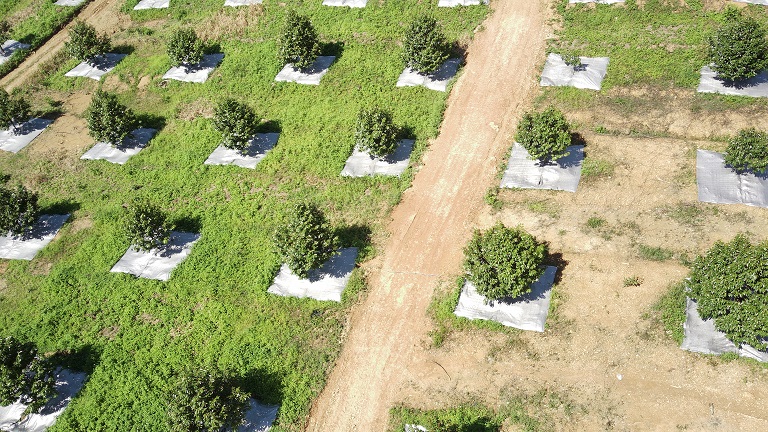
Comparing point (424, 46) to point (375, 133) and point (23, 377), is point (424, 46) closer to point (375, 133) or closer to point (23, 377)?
point (375, 133)

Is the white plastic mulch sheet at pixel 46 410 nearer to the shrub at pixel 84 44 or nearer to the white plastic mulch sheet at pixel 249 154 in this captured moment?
the white plastic mulch sheet at pixel 249 154

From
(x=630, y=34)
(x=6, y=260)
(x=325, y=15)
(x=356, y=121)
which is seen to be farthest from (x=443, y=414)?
(x=325, y=15)

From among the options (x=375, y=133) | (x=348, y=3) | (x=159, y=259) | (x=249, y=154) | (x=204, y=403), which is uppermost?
(x=348, y=3)

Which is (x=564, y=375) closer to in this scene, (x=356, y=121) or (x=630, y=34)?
(x=356, y=121)

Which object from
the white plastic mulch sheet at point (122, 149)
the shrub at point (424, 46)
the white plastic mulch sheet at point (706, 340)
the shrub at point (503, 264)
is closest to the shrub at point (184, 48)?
the white plastic mulch sheet at point (122, 149)

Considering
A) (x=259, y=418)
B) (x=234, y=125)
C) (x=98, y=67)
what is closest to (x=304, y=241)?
(x=259, y=418)

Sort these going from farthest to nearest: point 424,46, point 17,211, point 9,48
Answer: point 9,48
point 424,46
point 17,211

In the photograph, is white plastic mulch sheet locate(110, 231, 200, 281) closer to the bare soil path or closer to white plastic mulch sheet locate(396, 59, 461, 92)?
the bare soil path
